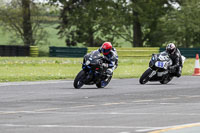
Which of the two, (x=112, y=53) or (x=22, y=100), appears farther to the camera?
(x=112, y=53)

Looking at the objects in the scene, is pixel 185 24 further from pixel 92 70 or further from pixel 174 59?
pixel 92 70

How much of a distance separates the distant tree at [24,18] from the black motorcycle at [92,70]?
43.6 metres

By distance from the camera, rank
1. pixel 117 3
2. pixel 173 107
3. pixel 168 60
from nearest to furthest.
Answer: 1. pixel 173 107
2. pixel 168 60
3. pixel 117 3

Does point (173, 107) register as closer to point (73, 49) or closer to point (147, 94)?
Answer: point (147, 94)

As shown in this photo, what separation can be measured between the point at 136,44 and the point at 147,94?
43.4 metres

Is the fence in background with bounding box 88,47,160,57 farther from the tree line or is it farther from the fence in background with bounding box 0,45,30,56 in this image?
the tree line

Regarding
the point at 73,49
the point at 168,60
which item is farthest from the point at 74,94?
the point at 73,49

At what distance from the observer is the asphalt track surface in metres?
9.21

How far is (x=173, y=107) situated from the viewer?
12.5 metres

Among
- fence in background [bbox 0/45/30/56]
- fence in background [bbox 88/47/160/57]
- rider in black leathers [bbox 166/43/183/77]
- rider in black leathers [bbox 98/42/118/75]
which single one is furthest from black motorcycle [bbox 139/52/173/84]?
fence in background [bbox 0/45/30/56]

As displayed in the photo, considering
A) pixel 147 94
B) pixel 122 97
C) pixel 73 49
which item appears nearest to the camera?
pixel 122 97

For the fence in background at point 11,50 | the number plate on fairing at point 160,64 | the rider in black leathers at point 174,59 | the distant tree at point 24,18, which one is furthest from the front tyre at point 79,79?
the distant tree at point 24,18

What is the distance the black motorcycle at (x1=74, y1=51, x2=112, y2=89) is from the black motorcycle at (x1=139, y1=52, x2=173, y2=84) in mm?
2270

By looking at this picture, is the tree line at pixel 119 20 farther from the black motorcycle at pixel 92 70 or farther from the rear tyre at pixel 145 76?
the black motorcycle at pixel 92 70
